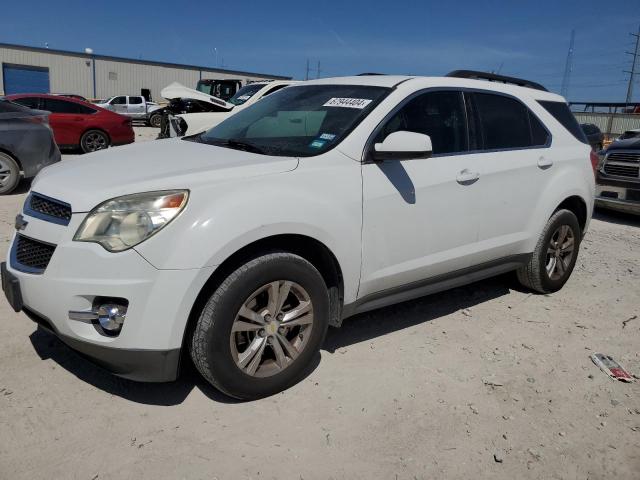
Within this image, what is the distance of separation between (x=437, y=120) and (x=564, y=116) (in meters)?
1.69

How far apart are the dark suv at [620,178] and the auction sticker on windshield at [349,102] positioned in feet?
19.9

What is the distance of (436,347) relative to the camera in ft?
12.1

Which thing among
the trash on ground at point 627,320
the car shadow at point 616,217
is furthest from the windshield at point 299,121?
the car shadow at point 616,217

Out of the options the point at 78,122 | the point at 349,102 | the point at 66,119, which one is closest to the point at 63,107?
the point at 66,119

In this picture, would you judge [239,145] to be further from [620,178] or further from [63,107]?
[63,107]

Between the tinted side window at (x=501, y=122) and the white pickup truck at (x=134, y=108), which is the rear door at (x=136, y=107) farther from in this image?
the tinted side window at (x=501, y=122)

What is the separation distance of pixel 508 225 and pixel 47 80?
41.6 metres

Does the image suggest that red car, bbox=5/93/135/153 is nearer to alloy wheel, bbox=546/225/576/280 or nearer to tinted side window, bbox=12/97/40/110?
tinted side window, bbox=12/97/40/110

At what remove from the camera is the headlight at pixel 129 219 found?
2.45m

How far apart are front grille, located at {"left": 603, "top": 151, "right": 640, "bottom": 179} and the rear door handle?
4510 millimetres

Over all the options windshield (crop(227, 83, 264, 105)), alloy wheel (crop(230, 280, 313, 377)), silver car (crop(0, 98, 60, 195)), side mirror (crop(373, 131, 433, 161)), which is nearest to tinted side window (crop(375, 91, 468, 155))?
side mirror (crop(373, 131, 433, 161))

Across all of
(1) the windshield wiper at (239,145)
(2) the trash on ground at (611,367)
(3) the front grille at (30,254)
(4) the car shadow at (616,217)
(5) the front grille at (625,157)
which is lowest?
(2) the trash on ground at (611,367)

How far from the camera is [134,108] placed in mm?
26469

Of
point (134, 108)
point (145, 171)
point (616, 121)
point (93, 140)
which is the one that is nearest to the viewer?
point (145, 171)
